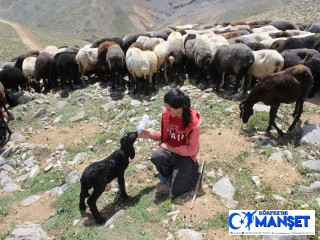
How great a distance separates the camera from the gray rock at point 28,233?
566 cm

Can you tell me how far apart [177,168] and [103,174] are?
129cm

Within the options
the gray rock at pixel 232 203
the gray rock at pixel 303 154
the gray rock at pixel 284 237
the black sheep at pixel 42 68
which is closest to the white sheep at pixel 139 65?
the black sheep at pixel 42 68

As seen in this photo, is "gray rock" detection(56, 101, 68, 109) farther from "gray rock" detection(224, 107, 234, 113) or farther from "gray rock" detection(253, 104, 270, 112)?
"gray rock" detection(253, 104, 270, 112)

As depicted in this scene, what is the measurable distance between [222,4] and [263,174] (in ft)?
483

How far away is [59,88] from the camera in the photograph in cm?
1410

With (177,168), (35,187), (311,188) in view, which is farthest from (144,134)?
(311,188)

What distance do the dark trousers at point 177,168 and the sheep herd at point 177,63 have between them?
205 inches

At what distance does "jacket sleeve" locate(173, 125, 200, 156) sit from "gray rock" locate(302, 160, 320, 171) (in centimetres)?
235

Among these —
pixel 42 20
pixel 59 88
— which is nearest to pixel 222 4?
pixel 42 20

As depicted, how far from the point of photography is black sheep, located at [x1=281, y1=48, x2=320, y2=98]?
10125 millimetres

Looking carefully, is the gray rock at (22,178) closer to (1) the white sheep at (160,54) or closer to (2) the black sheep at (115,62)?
(2) the black sheep at (115,62)

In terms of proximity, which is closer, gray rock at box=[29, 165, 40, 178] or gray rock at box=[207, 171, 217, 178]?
gray rock at box=[207, 171, 217, 178]

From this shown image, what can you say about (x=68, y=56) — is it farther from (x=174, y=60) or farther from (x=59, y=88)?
(x=174, y=60)

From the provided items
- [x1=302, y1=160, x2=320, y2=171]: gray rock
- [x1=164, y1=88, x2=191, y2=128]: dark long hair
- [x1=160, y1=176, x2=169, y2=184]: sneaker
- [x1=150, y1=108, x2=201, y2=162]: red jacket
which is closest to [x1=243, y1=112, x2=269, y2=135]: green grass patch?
[x1=302, y1=160, x2=320, y2=171]: gray rock
